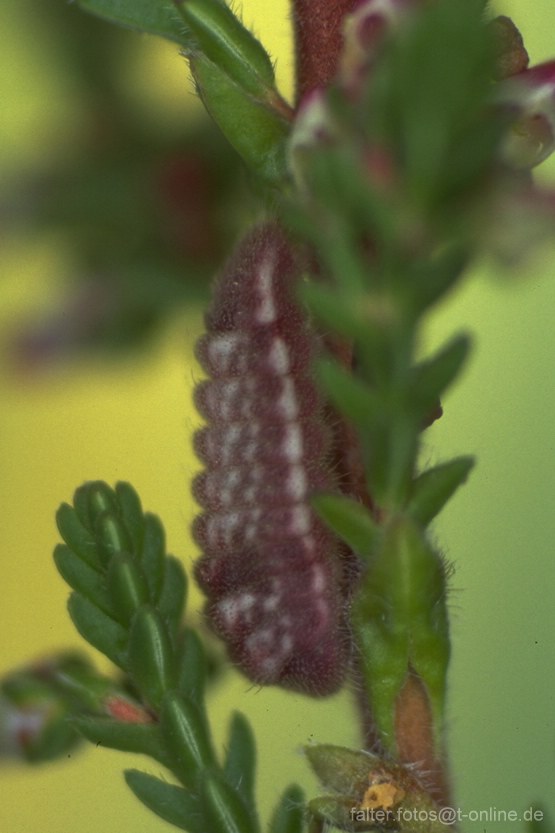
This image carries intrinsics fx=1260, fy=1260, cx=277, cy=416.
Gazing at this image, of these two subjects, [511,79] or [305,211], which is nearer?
[305,211]

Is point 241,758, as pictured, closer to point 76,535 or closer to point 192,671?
point 192,671

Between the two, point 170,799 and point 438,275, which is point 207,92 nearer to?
point 438,275

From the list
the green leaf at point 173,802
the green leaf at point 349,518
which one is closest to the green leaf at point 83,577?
the green leaf at point 173,802

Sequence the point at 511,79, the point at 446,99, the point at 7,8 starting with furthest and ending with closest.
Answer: the point at 7,8 → the point at 511,79 → the point at 446,99

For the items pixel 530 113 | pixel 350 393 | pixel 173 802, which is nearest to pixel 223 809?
pixel 173 802

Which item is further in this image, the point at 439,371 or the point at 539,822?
the point at 539,822

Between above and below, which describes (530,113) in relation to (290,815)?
above

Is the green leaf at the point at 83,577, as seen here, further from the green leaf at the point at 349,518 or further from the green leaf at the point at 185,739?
the green leaf at the point at 349,518

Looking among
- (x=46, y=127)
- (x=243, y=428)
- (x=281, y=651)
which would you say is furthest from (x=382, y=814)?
(x=46, y=127)
